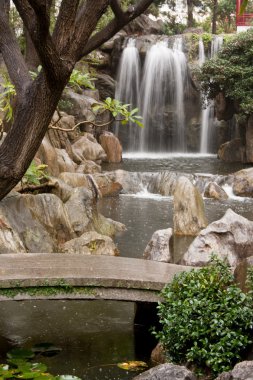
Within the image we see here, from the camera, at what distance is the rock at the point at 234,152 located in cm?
2596

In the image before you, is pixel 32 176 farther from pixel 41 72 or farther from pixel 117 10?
pixel 41 72

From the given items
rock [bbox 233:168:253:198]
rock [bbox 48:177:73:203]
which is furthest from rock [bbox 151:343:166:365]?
rock [bbox 233:168:253:198]

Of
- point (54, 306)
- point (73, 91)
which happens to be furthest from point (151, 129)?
point (54, 306)

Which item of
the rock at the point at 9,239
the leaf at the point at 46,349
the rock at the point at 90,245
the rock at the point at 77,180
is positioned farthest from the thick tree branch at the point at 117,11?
the rock at the point at 77,180

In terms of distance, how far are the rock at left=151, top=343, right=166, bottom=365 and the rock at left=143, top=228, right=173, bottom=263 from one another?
13.0ft

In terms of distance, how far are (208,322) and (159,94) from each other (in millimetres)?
27046

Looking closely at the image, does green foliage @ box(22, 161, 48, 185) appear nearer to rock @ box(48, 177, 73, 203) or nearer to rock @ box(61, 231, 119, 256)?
rock @ box(48, 177, 73, 203)

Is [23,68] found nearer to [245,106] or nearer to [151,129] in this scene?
[245,106]

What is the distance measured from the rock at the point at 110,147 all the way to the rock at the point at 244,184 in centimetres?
709

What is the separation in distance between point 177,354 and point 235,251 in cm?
422

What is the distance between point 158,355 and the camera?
5.28 m

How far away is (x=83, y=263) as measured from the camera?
612cm

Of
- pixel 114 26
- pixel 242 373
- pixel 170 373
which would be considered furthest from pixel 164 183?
pixel 242 373

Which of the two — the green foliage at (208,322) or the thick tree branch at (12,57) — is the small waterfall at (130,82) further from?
the thick tree branch at (12,57)
